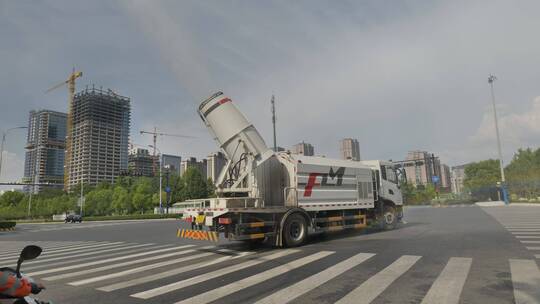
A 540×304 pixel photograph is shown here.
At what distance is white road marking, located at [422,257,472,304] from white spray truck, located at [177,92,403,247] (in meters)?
4.82

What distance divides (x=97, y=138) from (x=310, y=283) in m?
132

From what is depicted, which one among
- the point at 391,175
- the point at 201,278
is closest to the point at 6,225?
the point at 201,278

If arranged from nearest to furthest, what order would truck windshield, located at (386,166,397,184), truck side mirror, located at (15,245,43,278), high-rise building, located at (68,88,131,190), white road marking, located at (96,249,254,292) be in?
truck side mirror, located at (15,245,43,278) → white road marking, located at (96,249,254,292) → truck windshield, located at (386,166,397,184) → high-rise building, located at (68,88,131,190)

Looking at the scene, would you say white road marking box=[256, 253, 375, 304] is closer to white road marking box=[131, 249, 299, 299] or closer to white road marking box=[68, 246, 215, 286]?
white road marking box=[131, 249, 299, 299]

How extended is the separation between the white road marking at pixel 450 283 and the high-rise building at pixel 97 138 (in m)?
126

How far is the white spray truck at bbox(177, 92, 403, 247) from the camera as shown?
9.73 meters

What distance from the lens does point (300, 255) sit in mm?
8852

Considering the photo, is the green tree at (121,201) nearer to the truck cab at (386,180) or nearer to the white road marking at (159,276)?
the truck cab at (386,180)

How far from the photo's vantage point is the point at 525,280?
568cm

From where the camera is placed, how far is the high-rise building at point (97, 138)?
118m

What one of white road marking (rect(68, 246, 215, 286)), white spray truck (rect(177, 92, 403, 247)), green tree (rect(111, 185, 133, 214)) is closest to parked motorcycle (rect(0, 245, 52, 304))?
white road marking (rect(68, 246, 215, 286))

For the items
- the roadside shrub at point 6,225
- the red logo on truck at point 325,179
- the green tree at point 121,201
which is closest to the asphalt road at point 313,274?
the red logo on truck at point 325,179

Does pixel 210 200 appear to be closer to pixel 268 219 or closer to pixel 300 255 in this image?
pixel 268 219

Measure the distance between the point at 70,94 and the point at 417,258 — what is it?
442 feet
